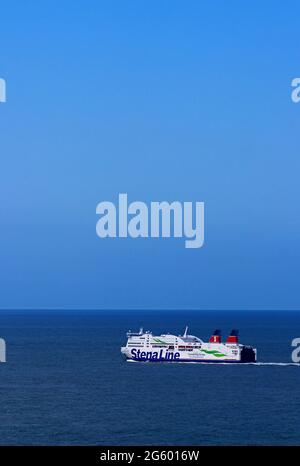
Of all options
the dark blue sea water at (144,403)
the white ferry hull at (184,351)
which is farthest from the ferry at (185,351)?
the dark blue sea water at (144,403)

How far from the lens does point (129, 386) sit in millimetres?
88062

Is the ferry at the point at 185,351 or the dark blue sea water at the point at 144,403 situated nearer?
the dark blue sea water at the point at 144,403

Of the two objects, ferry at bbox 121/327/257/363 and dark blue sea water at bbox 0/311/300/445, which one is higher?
ferry at bbox 121/327/257/363

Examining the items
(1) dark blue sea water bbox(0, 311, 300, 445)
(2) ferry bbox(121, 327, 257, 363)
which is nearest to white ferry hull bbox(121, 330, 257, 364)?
(2) ferry bbox(121, 327, 257, 363)

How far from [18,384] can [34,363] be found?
26.5 m

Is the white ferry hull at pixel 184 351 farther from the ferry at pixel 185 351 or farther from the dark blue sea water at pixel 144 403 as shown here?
the dark blue sea water at pixel 144 403

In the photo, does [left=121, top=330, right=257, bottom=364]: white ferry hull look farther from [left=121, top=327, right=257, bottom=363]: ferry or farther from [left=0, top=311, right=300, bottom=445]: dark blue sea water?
[left=0, top=311, right=300, bottom=445]: dark blue sea water

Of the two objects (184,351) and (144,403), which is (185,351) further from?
(144,403)

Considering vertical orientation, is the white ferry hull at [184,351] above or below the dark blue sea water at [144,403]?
above

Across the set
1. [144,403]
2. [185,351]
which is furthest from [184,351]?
[144,403]
